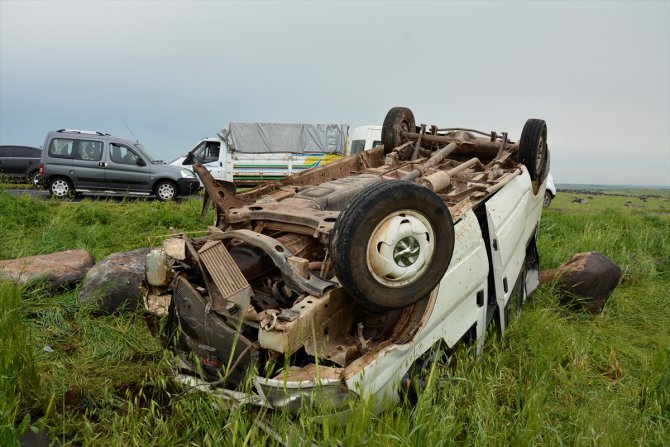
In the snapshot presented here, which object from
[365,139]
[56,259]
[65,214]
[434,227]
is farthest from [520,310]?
[365,139]

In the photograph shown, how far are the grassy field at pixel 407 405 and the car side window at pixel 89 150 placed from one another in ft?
24.2

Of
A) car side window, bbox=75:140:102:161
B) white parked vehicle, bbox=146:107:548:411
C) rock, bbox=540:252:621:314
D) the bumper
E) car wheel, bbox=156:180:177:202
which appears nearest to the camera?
white parked vehicle, bbox=146:107:548:411

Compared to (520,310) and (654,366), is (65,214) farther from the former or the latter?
(654,366)

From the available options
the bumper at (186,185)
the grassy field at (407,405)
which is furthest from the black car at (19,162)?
the grassy field at (407,405)

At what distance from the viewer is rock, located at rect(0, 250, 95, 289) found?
4520 mm

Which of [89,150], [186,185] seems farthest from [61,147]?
[186,185]

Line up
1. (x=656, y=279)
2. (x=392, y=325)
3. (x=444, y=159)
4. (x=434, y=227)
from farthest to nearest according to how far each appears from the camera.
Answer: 1. (x=656, y=279)
2. (x=444, y=159)
3. (x=392, y=325)
4. (x=434, y=227)

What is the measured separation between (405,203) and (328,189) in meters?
1.42

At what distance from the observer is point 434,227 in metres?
2.74

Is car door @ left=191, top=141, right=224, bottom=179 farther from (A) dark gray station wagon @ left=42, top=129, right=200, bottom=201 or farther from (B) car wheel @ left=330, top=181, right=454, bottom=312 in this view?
(B) car wheel @ left=330, top=181, right=454, bottom=312

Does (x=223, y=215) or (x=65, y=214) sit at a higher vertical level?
(x=223, y=215)

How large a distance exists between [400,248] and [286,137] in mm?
15647

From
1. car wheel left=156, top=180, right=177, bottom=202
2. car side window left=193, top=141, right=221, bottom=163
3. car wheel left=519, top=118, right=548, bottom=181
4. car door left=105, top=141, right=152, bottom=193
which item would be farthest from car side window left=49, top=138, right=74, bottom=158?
car wheel left=519, top=118, right=548, bottom=181

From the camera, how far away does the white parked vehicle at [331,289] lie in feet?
8.07
